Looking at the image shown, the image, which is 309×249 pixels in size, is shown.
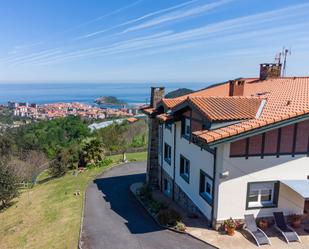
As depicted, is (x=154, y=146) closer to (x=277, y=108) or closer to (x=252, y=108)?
(x=252, y=108)

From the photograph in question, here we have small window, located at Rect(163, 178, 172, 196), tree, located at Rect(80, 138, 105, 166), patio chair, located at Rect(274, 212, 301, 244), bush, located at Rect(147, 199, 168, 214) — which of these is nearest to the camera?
patio chair, located at Rect(274, 212, 301, 244)

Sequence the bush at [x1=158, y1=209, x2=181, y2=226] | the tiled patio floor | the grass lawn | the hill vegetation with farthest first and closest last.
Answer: the hill vegetation < the grass lawn < the bush at [x1=158, y1=209, x2=181, y2=226] < the tiled patio floor

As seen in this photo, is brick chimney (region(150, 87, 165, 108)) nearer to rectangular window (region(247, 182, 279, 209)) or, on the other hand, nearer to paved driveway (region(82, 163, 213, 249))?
paved driveway (region(82, 163, 213, 249))

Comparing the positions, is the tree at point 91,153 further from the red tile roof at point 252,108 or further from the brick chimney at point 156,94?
the red tile roof at point 252,108

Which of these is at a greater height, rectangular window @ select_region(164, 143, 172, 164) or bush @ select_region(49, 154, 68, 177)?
rectangular window @ select_region(164, 143, 172, 164)

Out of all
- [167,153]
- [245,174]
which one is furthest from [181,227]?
[167,153]

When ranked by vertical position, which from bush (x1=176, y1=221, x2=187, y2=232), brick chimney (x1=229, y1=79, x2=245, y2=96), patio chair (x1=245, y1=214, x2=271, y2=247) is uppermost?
brick chimney (x1=229, y1=79, x2=245, y2=96)

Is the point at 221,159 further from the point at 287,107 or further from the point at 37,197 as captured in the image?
the point at 37,197

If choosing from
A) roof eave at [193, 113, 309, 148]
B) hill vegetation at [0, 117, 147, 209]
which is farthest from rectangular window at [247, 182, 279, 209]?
hill vegetation at [0, 117, 147, 209]
